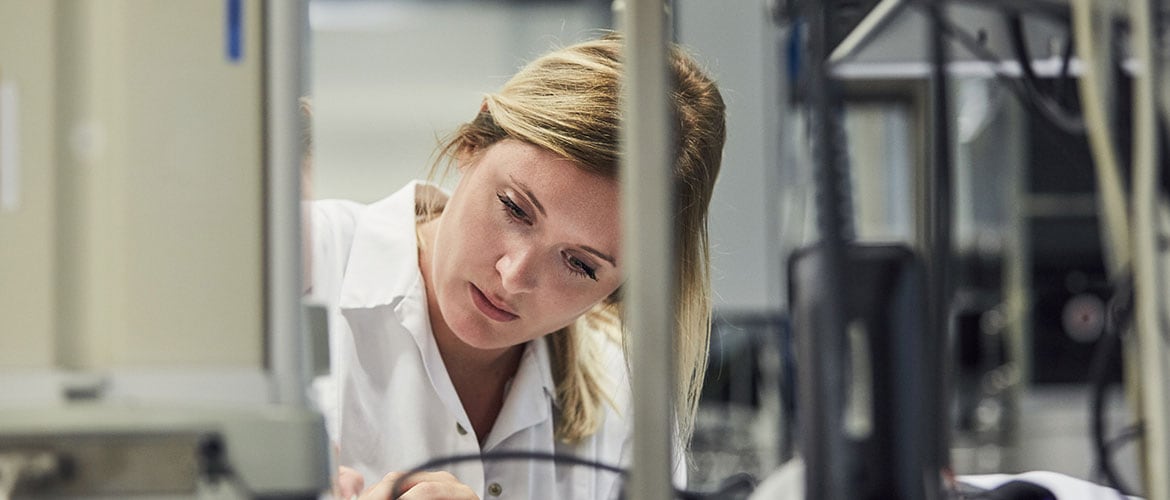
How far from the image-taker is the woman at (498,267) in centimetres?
76

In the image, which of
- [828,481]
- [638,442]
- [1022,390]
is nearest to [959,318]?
[1022,390]

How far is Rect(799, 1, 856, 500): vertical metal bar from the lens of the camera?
34.4 inches

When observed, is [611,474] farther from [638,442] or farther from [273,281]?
[273,281]

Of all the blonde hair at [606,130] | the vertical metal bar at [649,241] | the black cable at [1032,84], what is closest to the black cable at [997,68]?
the black cable at [1032,84]

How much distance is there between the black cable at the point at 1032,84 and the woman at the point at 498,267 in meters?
0.57

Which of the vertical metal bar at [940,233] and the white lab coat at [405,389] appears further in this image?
the vertical metal bar at [940,233]

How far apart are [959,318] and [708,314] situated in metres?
2.93

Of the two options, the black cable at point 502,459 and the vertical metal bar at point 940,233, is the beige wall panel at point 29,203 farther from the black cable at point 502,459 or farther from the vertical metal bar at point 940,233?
the vertical metal bar at point 940,233

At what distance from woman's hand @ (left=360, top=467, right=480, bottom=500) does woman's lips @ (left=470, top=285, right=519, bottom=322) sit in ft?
0.39

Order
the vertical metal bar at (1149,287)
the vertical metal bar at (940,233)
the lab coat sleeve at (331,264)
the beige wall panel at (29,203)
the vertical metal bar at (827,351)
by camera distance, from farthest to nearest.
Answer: the vertical metal bar at (940,233)
the vertical metal bar at (1149,287)
the vertical metal bar at (827,351)
the lab coat sleeve at (331,264)
the beige wall panel at (29,203)

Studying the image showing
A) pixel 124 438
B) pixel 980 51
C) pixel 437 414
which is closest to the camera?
pixel 124 438

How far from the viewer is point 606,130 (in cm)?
77

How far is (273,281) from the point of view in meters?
0.52

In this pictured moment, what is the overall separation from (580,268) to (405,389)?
155 mm
